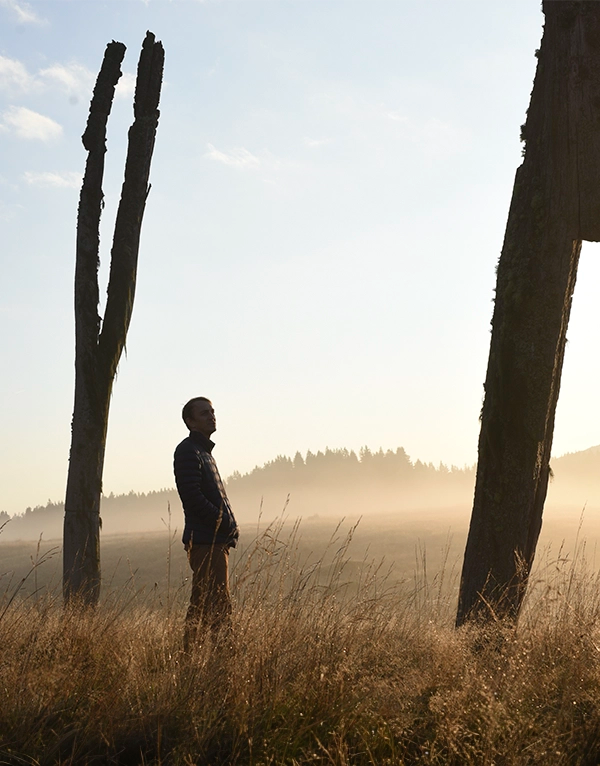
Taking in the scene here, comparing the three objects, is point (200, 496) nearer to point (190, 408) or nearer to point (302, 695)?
point (190, 408)

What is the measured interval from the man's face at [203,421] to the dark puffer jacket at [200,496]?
0.05 meters

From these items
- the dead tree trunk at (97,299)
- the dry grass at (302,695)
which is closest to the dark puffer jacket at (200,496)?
the dry grass at (302,695)

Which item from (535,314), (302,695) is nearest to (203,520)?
(302,695)

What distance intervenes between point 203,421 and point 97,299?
3584mm

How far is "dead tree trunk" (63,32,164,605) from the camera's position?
7.92 meters

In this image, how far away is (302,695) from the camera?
11.0 ft

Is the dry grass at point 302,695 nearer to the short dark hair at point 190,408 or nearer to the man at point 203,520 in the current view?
the man at point 203,520

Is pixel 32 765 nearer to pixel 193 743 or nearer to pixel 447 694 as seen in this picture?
pixel 193 743

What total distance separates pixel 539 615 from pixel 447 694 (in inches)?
72.6

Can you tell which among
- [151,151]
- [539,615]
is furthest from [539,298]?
[151,151]

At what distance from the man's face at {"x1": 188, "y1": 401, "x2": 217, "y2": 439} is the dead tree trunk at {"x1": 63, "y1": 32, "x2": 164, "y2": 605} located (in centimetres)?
276

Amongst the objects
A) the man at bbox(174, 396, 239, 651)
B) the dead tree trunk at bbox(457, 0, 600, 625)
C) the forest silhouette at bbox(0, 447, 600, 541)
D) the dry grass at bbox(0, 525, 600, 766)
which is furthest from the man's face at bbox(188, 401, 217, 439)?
the forest silhouette at bbox(0, 447, 600, 541)

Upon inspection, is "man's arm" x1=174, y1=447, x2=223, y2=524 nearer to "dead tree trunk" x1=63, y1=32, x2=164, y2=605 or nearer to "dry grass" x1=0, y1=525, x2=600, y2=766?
"dry grass" x1=0, y1=525, x2=600, y2=766

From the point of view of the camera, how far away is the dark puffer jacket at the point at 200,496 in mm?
5121
